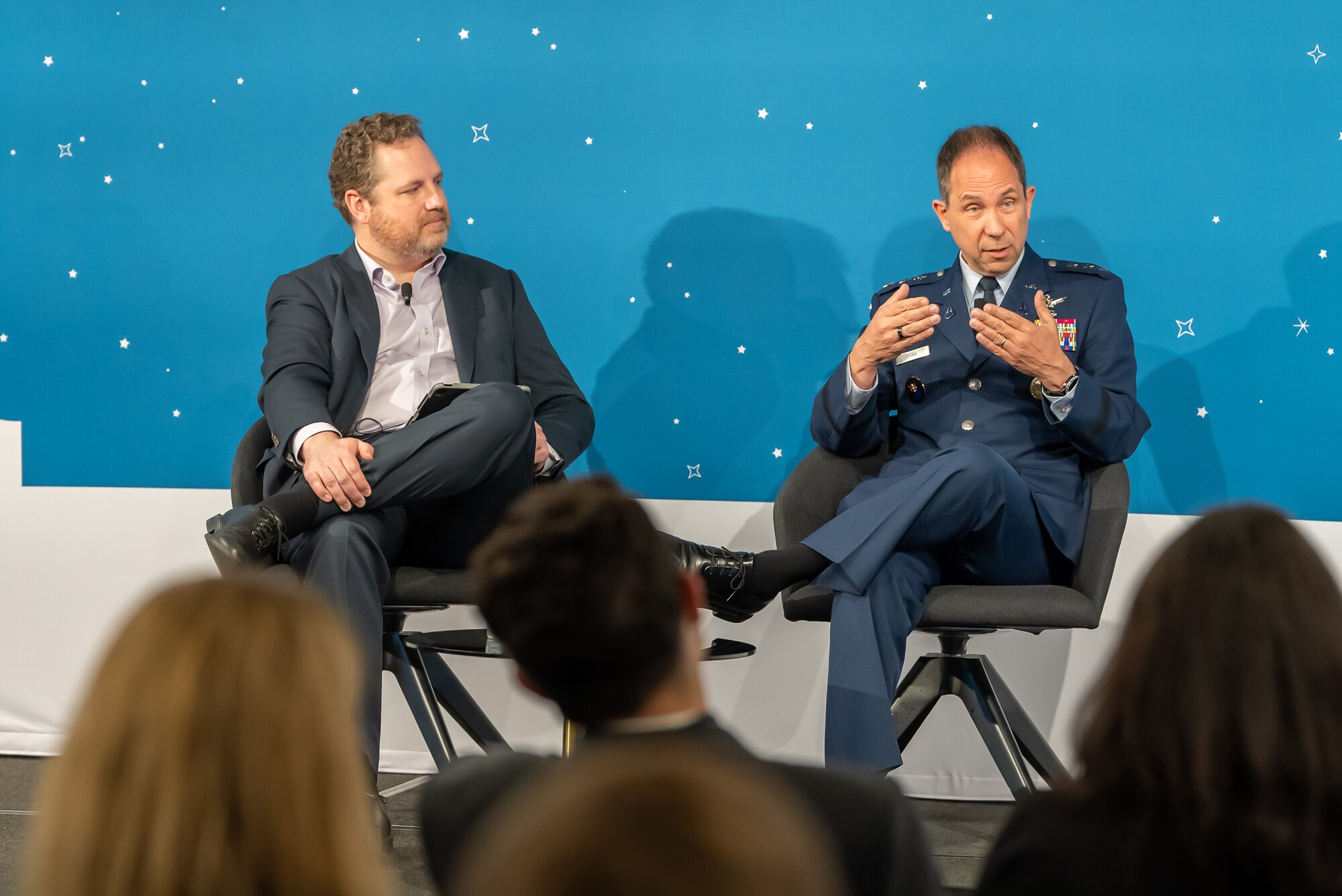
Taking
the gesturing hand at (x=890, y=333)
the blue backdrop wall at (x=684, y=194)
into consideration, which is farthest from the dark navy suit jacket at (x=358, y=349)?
the gesturing hand at (x=890, y=333)

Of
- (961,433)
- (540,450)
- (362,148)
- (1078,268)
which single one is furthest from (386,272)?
(1078,268)

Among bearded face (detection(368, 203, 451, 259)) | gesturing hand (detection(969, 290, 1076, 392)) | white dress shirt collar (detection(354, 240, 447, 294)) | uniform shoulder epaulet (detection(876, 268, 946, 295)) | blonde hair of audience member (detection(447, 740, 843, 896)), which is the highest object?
bearded face (detection(368, 203, 451, 259))

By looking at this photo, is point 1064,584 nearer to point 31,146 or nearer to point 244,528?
point 244,528

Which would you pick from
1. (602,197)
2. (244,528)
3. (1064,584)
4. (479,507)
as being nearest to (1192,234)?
(1064,584)

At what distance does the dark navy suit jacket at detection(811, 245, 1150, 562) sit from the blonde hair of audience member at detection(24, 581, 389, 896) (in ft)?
6.68

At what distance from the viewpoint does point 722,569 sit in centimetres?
261

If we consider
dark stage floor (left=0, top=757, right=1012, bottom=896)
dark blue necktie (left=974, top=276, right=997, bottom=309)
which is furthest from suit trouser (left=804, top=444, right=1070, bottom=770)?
dark blue necktie (left=974, top=276, right=997, bottom=309)

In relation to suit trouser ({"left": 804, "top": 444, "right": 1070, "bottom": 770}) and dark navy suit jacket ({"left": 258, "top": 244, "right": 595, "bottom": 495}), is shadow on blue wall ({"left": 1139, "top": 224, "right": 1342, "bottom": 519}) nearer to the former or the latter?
suit trouser ({"left": 804, "top": 444, "right": 1070, "bottom": 770})

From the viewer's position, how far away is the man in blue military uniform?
99.4 inches

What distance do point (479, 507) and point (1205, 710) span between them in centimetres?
197

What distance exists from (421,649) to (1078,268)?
1.69 meters

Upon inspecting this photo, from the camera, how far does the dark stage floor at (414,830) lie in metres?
2.45

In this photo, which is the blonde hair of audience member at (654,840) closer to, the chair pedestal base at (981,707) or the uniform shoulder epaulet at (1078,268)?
the chair pedestal base at (981,707)

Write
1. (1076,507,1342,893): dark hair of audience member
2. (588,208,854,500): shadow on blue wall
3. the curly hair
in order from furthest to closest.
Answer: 1. (588,208,854,500): shadow on blue wall
2. the curly hair
3. (1076,507,1342,893): dark hair of audience member
